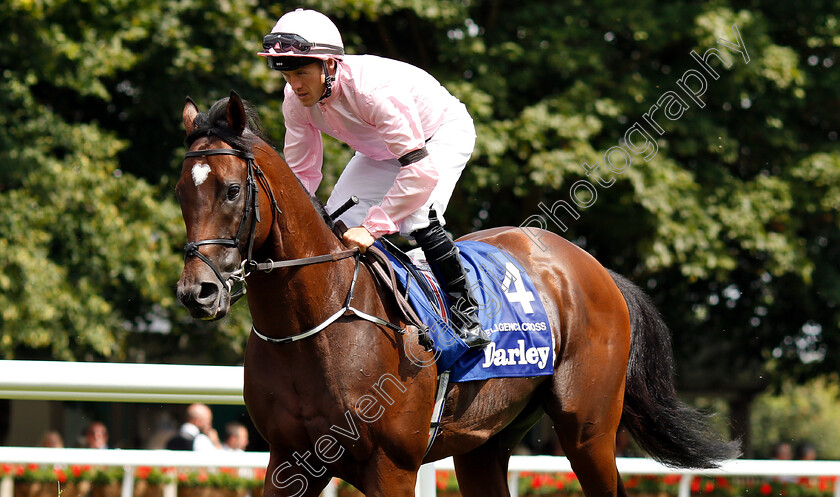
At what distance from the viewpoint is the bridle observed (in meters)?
2.96

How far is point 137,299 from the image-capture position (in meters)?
11.3

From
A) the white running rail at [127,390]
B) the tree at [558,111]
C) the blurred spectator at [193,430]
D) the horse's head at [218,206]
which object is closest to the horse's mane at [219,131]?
the horse's head at [218,206]

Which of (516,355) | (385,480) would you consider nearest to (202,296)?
(385,480)

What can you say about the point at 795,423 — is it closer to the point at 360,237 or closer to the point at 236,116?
the point at 360,237

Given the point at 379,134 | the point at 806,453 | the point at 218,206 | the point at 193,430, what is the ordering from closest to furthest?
the point at 218,206 < the point at 379,134 < the point at 193,430 < the point at 806,453

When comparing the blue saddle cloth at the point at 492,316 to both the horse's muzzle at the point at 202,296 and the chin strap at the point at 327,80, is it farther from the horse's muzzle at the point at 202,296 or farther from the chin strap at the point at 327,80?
the horse's muzzle at the point at 202,296

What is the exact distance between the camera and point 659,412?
4.74 metres

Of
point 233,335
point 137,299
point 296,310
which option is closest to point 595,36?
point 233,335

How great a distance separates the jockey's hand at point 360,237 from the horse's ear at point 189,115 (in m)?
0.68

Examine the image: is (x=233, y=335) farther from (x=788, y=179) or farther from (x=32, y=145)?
(x=788, y=179)

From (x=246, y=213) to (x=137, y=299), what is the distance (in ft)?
28.8

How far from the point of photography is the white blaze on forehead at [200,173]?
302 cm

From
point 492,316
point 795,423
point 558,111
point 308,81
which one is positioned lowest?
point 795,423

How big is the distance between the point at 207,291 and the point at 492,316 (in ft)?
4.75
